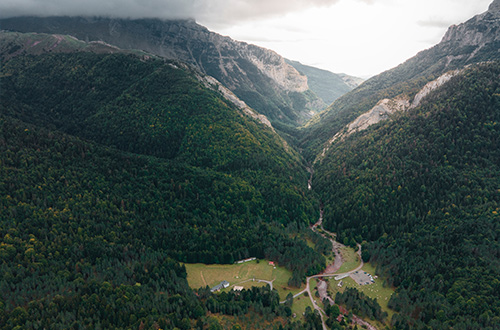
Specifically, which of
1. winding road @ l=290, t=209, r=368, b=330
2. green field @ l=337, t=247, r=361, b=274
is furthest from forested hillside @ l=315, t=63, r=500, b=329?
green field @ l=337, t=247, r=361, b=274

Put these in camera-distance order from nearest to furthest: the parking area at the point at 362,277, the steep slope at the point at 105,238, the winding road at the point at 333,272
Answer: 1. the steep slope at the point at 105,238
2. the winding road at the point at 333,272
3. the parking area at the point at 362,277

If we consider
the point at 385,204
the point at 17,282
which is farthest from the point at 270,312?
the point at 385,204

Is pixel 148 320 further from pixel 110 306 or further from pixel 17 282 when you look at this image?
pixel 17 282

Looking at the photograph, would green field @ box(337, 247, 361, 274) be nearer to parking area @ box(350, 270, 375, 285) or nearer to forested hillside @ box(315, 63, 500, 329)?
parking area @ box(350, 270, 375, 285)

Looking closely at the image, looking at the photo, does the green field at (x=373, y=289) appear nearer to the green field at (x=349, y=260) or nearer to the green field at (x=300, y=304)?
the green field at (x=349, y=260)

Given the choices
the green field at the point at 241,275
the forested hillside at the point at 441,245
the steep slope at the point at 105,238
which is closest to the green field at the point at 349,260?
the forested hillside at the point at 441,245
